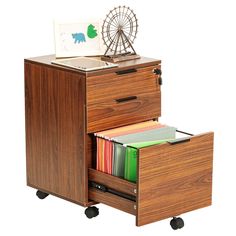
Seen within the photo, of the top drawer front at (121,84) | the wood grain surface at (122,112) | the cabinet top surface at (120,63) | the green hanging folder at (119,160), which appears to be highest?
the cabinet top surface at (120,63)

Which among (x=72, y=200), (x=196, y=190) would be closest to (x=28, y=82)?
(x=72, y=200)

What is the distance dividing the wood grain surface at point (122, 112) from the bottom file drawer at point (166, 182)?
0.79ft

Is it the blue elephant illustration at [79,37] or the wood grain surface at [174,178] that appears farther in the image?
the blue elephant illustration at [79,37]

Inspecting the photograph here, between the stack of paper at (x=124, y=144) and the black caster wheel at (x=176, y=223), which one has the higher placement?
the stack of paper at (x=124, y=144)

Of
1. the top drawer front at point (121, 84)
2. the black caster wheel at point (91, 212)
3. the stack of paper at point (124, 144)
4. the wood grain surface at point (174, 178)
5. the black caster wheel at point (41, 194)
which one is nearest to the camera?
the wood grain surface at point (174, 178)

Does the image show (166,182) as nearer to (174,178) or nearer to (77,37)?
(174,178)

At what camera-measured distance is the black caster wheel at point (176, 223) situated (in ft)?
17.2

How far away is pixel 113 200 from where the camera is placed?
5219 mm

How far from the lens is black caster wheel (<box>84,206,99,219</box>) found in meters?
5.36

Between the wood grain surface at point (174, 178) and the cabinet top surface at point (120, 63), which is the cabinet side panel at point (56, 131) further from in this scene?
the wood grain surface at point (174, 178)

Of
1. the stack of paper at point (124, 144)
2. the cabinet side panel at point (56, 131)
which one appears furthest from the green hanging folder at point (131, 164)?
the cabinet side panel at point (56, 131)

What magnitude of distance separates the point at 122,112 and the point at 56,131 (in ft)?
1.12

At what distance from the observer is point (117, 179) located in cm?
516

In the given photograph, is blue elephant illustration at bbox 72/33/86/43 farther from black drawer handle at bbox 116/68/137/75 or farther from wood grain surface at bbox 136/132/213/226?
wood grain surface at bbox 136/132/213/226
